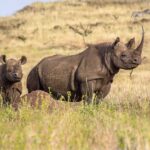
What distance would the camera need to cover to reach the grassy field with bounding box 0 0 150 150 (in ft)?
22.8

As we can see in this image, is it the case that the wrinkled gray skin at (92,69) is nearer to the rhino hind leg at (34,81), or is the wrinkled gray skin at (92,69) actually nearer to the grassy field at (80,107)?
the rhino hind leg at (34,81)

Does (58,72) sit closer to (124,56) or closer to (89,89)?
(89,89)

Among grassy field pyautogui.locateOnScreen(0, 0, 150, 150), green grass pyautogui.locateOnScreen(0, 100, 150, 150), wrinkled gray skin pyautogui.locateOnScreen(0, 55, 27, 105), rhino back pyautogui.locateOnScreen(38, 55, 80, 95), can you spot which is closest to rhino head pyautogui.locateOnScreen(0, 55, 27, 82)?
wrinkled gray skin pyautogui.locateOnScreen(0, 55, 27, 105)

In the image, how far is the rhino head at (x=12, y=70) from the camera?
12633mm

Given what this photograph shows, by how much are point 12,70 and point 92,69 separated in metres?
1.53

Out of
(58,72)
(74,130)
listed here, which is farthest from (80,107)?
(58,72)

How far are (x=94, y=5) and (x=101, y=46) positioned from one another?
151ft

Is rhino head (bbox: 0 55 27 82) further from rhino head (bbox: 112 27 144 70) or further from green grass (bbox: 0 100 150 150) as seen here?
green grass (bbox: 0 100 150 150)

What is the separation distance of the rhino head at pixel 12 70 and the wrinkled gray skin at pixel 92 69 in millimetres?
604

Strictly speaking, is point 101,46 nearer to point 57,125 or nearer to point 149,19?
point 57,125

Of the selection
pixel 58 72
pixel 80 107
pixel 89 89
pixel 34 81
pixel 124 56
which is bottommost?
pixel 34 81

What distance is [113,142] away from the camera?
6938 millimetres

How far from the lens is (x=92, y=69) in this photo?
1235 centimetres

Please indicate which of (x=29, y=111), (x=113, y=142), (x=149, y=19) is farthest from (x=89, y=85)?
(x=149, y=19)
